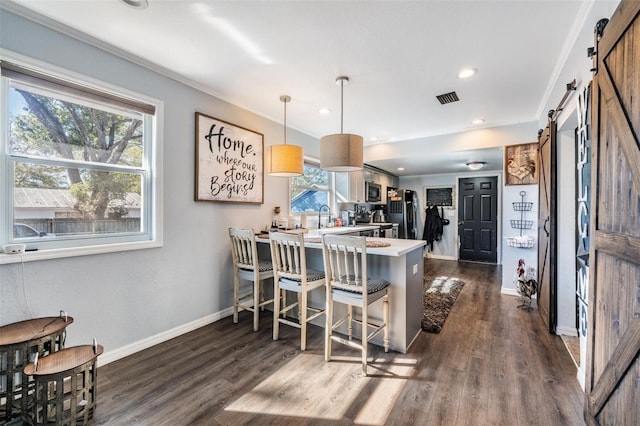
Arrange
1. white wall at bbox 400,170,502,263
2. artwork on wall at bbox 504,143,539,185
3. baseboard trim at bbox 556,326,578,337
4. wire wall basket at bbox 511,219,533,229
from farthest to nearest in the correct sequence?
white wall at bbox 400,170,502,263 < wire wall basket at bbox 511,219,533,229 < artwork on wall at bbox 504,143,539,185 < baseboard trim at bbox 556,326,578,337

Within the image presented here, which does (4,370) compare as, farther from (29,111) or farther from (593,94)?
(593,94)

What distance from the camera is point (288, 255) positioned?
8.24 ft

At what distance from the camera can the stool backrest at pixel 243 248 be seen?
2811mm

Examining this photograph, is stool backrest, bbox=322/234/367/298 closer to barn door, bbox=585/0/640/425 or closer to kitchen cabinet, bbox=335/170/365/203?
barn door, bbox=585/0/640/425

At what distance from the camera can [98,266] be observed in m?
2.18

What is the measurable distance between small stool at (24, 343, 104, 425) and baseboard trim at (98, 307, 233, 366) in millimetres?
568

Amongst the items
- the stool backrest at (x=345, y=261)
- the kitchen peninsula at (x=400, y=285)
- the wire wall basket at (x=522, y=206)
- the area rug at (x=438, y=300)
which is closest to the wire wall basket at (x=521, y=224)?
the wire wall basket at (x=522, y=206)

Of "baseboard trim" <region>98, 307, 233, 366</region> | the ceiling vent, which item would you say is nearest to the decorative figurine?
→ the ceiling vent

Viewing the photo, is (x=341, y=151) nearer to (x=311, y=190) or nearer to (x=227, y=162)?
(x=227, y=162)

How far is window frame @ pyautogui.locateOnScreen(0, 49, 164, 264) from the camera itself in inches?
70.3

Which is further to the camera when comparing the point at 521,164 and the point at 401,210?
the point at 401,210

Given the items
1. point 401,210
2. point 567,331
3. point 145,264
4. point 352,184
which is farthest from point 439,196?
point 145,264

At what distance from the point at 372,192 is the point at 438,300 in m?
2.86

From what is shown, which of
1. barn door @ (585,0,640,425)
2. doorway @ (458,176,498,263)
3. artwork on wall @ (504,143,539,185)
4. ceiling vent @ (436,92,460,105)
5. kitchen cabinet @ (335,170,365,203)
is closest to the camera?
barn door @ (585,0,640,425)
